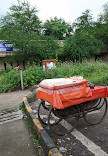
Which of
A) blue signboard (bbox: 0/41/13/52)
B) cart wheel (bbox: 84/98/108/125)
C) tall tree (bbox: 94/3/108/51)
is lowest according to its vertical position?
cart wheel (bbox: 84/98/108/125)

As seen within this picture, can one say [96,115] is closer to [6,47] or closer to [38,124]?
[38,124]

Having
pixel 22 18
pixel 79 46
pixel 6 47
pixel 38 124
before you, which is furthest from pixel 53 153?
pixel 22 18

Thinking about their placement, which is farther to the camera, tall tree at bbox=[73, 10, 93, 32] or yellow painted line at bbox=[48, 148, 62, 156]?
tall tree at bbox=[73, 10, 93, 32]

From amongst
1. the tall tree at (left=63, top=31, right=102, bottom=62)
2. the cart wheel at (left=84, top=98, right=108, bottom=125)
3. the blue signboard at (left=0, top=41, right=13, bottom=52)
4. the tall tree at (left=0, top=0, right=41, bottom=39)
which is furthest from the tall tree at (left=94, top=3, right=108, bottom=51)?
the cart wheel at (left=84, top=98, right=108, bottom=125)

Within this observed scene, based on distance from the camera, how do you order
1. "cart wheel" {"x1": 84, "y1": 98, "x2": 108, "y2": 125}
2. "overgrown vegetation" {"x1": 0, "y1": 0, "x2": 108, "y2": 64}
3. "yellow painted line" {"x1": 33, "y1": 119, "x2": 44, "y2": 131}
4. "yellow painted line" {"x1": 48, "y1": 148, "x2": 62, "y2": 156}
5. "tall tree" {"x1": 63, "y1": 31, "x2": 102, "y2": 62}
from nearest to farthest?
"yellow painted line" {"x1": 48, "y1": 148, "x2": 62, "y2": 156}
"yellow painted line" {"x1": 33, "y1": 119, "x2": 44, "y2": 131}
"cart wheel" {"x1": 84, "y1": 98, "x2": 108, "y2": 125}
"overgrown vegetation" {"x1": 0, "y1": 0, "x2": 108, "y2": 64}
"tall tree" {"x1": 63, "y1": 31, "x2": 102, "y2": 62}

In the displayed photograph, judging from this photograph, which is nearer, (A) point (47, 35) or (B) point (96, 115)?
(B) point (96, 115)

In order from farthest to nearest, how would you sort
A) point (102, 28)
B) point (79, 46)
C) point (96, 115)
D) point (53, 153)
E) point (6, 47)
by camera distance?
point (102, 28)
point (79, 46)
point (6, 47)
point (96, 115)
point (53, 153)

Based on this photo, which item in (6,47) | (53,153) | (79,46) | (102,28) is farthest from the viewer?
(102,28)

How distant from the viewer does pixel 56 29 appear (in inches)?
722

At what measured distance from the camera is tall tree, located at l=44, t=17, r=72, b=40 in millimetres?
18375

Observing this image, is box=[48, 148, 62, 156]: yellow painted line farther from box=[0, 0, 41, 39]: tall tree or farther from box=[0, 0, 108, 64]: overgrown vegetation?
box=[0, 0, 41, 39]: tall tree

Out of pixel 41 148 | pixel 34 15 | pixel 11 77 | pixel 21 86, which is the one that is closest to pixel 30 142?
pixel 41 148

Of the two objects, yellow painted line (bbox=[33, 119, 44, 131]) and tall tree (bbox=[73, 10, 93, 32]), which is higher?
tall tree (bbox=[73, 10, 93, 32])

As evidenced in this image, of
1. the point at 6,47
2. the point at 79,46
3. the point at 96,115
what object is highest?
the point at 79,46
